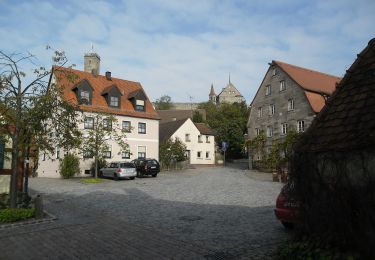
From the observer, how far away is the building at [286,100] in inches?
1529

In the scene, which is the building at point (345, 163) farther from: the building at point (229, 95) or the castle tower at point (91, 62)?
the building at point (229, 95)

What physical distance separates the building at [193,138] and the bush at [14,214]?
132 ft

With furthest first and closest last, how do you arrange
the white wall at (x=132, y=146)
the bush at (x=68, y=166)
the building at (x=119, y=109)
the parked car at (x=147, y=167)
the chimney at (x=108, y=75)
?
1. the chimney at (x=108, y=75)
2. the building at (x=119, y=109)
3. the white wall at (x=132, y=146)
4. the bush at (x=68, y=166)
5. the parked car at (x=147, y=167)

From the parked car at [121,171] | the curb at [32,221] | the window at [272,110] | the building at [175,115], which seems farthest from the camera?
the building at [175,115]

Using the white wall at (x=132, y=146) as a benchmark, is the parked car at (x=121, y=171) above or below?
below

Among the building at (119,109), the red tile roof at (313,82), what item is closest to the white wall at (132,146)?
the building at (119,109)

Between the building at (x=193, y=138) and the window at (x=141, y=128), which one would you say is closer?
the window at (x=141, y=128)

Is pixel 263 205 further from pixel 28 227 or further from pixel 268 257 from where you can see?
pixel 28 227

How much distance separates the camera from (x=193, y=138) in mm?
56281

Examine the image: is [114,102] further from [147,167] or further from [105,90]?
[147,167]

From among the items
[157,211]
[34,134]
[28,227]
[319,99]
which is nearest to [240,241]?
[157,211]

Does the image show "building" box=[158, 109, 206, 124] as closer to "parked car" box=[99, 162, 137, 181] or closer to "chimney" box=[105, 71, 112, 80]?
"chimney" box=[105, 71, 112, 80]

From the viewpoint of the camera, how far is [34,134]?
1353cm

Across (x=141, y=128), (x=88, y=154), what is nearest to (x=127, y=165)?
(x=88, y=154)
